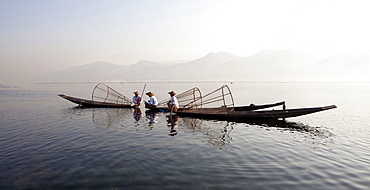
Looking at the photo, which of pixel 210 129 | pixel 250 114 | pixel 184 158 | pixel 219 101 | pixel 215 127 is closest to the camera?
pixel 184 158

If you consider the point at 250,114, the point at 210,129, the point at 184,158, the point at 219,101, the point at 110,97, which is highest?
the point at 110,97

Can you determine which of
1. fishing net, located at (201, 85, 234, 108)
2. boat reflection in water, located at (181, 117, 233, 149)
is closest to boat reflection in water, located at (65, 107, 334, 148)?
boat reflection in water, located at (181, 117, 233, 149)

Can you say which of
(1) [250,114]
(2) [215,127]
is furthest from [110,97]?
(1) [250,114]

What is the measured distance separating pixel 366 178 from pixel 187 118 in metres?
13.8

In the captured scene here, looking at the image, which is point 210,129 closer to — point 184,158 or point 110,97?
point 184,158

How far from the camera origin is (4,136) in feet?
42.7

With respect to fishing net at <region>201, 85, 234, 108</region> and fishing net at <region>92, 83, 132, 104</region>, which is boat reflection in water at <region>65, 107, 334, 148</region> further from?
fishing net at <region>92, 83, 132, 104</region>

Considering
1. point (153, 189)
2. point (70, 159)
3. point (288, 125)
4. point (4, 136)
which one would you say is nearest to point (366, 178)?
point (153, 189)

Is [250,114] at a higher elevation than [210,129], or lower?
higher

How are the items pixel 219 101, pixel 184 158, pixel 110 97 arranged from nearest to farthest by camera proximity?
pixel 184 158 < pixel 219 101 < pixel 110 97

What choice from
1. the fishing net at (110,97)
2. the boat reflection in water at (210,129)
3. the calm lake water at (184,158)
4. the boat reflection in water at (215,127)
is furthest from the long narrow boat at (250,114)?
the fishing net at (110,97)

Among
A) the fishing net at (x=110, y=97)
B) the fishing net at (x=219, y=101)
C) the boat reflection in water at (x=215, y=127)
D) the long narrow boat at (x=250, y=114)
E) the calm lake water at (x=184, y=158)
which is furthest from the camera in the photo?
the fishing net at (x=110, y=97)

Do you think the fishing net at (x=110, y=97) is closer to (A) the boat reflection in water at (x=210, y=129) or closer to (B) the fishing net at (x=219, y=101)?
(A) the boat reflection in water at (x=210, y=129)

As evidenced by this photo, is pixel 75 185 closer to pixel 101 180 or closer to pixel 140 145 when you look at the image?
pixel 101 180
